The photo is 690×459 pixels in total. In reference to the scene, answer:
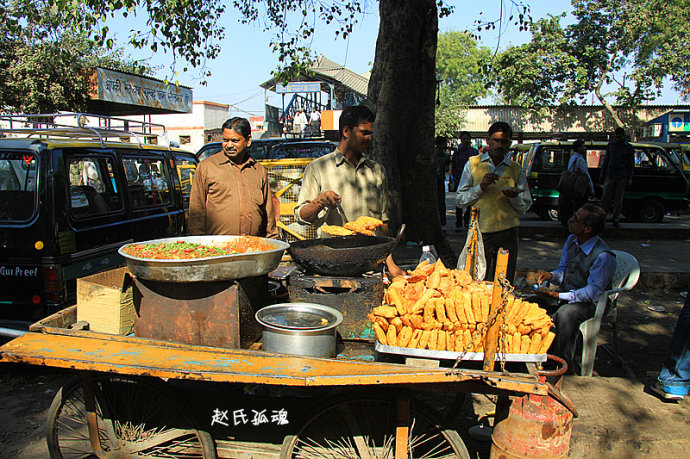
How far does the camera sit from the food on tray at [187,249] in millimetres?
2657

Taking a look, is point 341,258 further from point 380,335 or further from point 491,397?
point 491,397

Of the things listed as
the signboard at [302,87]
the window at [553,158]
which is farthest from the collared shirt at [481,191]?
the signboard at [302,87]

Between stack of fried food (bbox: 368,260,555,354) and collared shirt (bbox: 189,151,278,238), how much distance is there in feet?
5.69

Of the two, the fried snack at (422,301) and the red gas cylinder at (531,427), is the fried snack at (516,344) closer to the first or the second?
the red gas cylinder at (531,427)

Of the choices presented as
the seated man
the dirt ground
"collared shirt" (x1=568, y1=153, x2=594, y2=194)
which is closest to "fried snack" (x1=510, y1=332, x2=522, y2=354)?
the dirt ground

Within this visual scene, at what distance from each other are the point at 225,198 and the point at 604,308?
330cm

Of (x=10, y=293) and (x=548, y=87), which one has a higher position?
(x=548, y=87)

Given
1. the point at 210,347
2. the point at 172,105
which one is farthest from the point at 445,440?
A: the point at 172,105

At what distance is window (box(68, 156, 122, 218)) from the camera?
4594 mm

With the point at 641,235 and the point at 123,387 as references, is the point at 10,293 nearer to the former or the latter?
the point at 123,387

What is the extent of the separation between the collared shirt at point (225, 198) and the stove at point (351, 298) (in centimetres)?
118

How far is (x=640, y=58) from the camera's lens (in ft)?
96.1

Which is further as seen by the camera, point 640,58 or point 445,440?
point 640,58

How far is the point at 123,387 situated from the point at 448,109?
1545 inches
